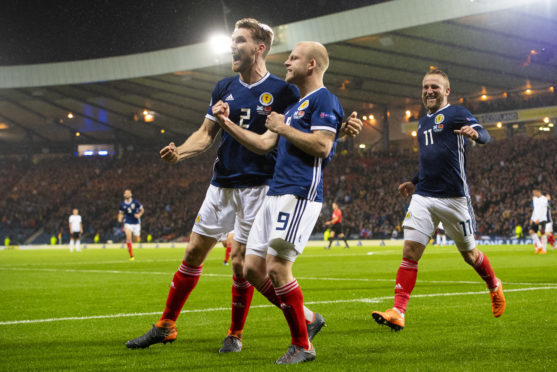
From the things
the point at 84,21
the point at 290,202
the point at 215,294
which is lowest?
the point at 215,294

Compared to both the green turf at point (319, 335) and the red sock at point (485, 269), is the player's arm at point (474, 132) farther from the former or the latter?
the green turf at point (319, 335)

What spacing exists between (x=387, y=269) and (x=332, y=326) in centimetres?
882

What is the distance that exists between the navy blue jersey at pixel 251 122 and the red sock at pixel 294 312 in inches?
41.7

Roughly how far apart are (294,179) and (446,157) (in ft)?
9.05

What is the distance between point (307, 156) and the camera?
466cm

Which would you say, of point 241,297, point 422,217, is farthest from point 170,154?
point 422,217

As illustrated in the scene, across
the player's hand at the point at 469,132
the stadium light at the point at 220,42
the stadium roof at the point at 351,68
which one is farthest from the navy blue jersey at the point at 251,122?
the stadium light at the point at 220,42

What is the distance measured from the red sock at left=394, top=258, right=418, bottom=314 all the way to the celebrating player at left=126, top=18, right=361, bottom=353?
1246 mm

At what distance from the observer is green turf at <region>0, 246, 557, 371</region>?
462cm

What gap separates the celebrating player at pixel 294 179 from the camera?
14.8 ft

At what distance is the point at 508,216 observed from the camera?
108 ft

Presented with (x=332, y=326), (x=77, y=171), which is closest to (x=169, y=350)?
(x=332, y=326)

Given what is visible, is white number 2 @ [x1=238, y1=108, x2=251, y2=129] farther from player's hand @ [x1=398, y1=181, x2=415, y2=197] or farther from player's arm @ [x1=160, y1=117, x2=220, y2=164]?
player's hand @ [x1=398, y1=181, x2=415, y2=197]

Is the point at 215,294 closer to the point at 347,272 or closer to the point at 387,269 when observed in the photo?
the point at 347,272
